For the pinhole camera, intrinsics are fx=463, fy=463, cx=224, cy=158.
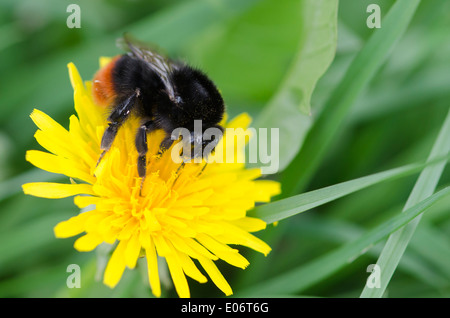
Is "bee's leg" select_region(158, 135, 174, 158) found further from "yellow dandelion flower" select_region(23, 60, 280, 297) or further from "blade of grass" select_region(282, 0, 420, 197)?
"blade of grass" select_region(282, 0, 420, 197)

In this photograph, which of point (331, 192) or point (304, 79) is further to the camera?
point (304, 79)

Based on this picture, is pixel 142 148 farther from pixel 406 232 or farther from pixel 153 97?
pixel 406 232

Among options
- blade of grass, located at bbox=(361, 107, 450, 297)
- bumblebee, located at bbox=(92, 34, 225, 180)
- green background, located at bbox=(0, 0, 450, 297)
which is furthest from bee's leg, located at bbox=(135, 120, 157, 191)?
blade of grass, located at bbox=(361, 107, 450, 297)

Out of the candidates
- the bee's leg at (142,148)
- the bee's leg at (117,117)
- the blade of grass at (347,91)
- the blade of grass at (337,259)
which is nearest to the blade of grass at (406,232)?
the blade of grass at (337,259)

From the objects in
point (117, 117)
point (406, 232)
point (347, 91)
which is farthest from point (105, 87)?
point (406, 232)

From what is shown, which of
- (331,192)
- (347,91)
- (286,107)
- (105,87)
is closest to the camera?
(331,192)
